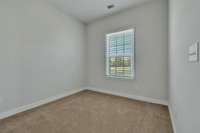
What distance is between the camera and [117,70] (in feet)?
10.6

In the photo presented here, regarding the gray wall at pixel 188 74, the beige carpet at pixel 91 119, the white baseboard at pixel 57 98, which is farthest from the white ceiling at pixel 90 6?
the beige carpet at pixel 91 119

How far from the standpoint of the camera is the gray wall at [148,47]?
94.0 inches

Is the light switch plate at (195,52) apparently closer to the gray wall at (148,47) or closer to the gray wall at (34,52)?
the gray wall at (148,47)

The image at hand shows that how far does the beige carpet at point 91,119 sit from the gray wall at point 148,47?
50 cm

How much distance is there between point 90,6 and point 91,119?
117 inches

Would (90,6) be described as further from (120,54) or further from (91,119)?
(91,119)

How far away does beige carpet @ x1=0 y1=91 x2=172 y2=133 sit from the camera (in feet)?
5.13

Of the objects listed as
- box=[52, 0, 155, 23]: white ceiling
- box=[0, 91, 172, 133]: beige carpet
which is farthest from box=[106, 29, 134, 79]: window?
box=[0, 91, 172, 133]: beige carpet

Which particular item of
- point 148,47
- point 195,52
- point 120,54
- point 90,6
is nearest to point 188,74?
point 195,52

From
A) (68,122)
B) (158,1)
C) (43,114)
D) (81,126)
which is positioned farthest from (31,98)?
(158,1)

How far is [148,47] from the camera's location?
102 inches

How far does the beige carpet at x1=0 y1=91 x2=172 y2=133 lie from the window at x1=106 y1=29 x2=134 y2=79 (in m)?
1.09

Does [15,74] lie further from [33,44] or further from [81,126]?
[81,126]

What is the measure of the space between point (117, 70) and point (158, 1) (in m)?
2.18
